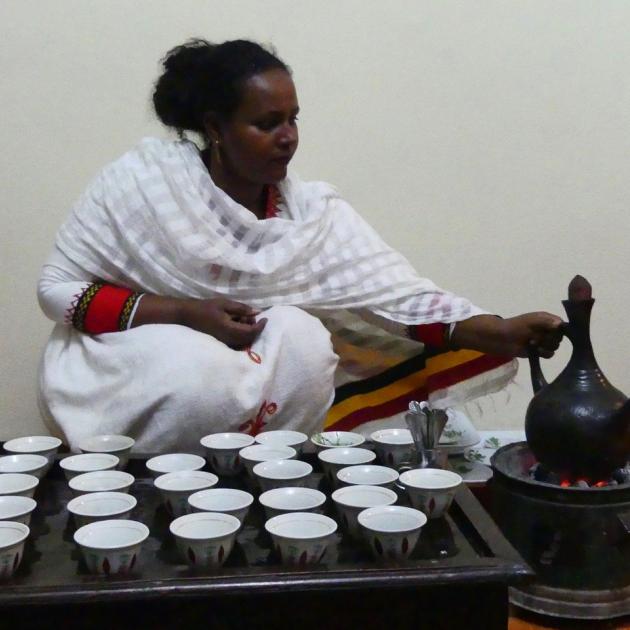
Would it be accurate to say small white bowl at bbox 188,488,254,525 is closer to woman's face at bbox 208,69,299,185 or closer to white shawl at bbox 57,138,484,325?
white shawl at bbox 57,138,484,325

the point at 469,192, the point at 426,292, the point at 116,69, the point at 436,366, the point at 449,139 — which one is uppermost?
the point at 116,69

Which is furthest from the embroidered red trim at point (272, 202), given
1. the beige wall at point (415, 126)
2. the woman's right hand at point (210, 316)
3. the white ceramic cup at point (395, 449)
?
the white ceramic cup at point (395, 449)

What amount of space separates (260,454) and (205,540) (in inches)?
11.6

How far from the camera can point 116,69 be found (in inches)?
79.4

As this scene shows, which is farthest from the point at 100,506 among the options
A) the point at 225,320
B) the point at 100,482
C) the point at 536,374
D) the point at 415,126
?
the point at 415,126

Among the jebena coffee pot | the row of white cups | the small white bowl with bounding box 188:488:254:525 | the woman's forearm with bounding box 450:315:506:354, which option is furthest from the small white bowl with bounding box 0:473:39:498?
the woman's forearm with bounding box 450:315:506:354

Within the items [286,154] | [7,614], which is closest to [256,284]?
[286,154]

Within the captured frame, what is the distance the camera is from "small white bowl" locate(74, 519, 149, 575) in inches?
33.9

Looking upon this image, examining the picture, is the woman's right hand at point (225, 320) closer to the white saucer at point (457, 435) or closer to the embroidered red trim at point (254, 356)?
the embroidered red trim at point (254, 356)

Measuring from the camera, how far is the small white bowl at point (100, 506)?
97 cm

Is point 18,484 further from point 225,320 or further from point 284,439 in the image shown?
point 225,320

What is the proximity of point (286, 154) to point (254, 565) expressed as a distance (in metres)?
0.90

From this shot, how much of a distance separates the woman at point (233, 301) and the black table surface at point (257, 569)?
0.41 m

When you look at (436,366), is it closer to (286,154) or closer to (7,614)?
(286,154)
